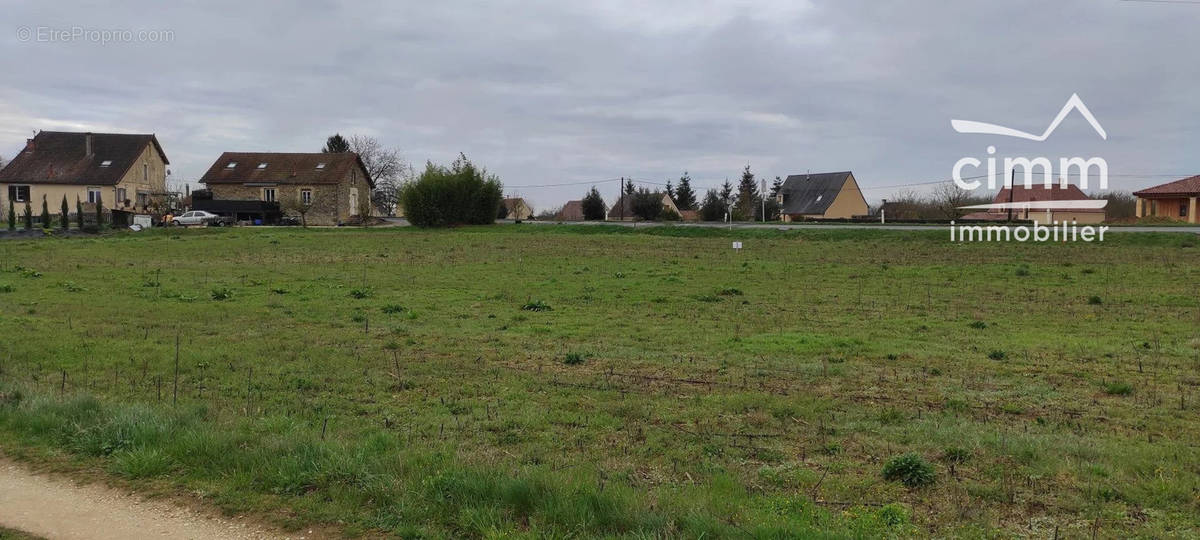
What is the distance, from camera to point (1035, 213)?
72125mm

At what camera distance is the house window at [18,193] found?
65875 mm

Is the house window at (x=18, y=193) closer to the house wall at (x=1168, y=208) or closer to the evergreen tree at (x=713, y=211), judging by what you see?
the evergreen tree at (x=713, y=211)

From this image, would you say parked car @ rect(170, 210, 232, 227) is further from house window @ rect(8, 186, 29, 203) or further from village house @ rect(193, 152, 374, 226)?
house window @ rect(8, 186, 29, 203)

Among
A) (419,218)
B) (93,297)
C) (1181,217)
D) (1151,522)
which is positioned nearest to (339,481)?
(1151,522)

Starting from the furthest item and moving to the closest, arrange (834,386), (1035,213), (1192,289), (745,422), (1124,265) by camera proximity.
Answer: (1035,213), (1124,265), (1192,289), (834,386), (745,422)

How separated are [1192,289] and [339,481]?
21096 millimetres

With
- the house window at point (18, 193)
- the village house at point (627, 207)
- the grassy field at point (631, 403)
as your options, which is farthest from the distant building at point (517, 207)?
the grassy field at point (631, 403)

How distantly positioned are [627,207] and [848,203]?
85.6 ft

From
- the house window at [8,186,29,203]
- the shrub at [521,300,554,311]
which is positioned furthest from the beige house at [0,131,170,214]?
the shrub at [521,300,554,311]

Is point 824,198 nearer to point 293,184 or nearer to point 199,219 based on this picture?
point 293,184

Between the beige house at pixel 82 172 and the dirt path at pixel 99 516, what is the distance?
66.3 m

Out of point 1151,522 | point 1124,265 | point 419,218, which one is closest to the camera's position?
point 1151,522

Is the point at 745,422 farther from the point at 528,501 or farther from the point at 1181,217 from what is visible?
the point at 1181,217

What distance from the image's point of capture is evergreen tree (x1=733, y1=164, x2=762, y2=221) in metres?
78.1
